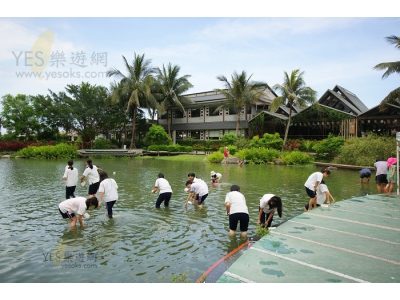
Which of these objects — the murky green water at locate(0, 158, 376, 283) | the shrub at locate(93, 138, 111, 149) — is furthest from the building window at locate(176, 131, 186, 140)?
the murky green water at locate(0, 158, 376, 283)

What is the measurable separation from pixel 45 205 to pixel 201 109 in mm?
36756

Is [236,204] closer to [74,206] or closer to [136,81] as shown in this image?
[74,206]

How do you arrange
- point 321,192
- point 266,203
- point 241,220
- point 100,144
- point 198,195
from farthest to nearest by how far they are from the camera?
point 100,144 → point 198,195 → point 321,192 → point 266,203 → point 241,220

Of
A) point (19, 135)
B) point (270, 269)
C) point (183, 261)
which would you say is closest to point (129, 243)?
point (183, 261)

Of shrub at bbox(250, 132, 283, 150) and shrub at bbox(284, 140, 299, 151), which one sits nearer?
shrub at bbox(284, 140, 299, 151)

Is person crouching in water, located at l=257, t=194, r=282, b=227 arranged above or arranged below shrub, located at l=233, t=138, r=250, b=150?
below

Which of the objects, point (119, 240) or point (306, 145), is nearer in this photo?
point (119, 240)

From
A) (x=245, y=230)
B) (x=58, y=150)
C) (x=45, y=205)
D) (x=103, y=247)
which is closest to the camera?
(x=103, y=247)

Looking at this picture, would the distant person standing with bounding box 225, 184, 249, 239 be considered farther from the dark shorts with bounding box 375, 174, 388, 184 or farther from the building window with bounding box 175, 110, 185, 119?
the building window with bounding box 175, 110, 185, 119

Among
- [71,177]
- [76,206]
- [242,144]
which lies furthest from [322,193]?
[242,144]

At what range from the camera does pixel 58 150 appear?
118ft

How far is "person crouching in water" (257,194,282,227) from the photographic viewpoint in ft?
24.3

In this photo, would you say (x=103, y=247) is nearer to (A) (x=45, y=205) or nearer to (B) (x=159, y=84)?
(A) (x=45, y=205)

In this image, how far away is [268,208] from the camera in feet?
25.4
